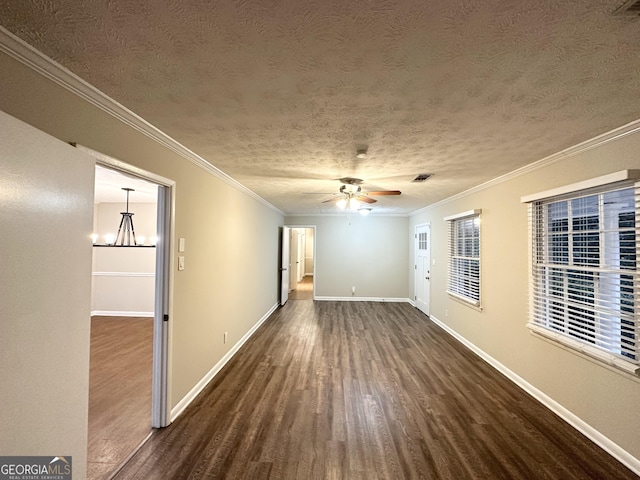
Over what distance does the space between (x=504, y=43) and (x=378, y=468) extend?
252cm

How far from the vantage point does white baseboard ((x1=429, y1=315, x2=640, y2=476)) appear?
1998 mm

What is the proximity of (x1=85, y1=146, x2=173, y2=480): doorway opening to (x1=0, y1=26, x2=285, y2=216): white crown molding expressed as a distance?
0.98ft

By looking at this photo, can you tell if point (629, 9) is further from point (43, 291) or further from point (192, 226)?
point (192, 226)


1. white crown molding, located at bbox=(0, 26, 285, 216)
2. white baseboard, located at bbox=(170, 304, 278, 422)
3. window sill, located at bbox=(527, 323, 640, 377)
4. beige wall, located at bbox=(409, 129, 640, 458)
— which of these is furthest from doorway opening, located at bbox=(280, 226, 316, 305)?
window sill, located at bbox=(527, 323, 640, 377)

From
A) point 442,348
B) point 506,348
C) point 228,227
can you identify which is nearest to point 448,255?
point 442,348

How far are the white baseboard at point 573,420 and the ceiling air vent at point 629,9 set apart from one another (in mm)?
2678

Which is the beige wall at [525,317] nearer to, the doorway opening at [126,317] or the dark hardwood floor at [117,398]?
the doorway opening at [126,317]

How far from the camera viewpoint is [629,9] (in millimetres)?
1033

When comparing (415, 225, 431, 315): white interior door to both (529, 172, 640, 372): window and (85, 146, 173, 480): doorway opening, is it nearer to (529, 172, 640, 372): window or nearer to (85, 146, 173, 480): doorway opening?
(529, 172, 640, 372): window

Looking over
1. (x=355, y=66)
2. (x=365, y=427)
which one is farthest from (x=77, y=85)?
(x=365, y=427)

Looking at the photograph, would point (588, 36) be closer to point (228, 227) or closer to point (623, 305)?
point (623, 305)

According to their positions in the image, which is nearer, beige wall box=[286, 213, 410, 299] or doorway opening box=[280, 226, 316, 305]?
doorway opening box=[280, 226, 316, 305]

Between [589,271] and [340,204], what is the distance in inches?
102

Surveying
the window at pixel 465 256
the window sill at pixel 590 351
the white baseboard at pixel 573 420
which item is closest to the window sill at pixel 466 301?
the window at pixel 465 256
